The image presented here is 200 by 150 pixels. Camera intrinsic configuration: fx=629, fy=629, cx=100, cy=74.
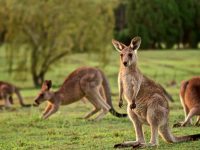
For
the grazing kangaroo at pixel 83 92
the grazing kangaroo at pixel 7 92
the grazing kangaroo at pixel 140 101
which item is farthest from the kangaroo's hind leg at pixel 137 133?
the grazing kangaroo at pixel 7 92

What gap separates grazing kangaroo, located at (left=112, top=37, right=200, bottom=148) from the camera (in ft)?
26.6

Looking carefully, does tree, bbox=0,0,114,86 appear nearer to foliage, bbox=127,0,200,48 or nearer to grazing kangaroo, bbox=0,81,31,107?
foliage, bbox=127,0,200,48

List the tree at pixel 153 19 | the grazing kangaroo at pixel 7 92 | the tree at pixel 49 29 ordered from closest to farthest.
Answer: the grazing kangaroo at pixel 7 92 → the tree at pixel 49 29 → the tree at pixel 153 19

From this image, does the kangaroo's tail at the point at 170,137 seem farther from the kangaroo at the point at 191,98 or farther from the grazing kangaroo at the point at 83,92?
the grazing kangaroo at the point at 83,92

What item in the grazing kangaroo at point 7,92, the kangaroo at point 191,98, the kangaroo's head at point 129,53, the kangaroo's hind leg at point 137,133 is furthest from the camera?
the grazing kangaroo at point 7,92

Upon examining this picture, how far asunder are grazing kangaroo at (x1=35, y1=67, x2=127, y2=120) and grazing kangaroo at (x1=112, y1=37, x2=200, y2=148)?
4.76 m

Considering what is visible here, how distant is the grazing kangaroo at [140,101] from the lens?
8.12 meters

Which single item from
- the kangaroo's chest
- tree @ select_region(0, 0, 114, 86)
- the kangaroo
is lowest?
the kangaroo

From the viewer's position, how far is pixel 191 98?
10727mm

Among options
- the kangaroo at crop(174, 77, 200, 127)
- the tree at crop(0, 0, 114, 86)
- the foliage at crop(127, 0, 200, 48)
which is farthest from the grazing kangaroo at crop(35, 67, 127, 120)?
the tree at crop(0, 0, 114, 86)

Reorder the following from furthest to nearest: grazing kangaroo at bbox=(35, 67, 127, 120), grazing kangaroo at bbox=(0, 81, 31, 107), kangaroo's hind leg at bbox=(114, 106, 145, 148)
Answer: grazing kangaroo at bbox=(0, 81, 31, 107)
grazing kangaroo at bbox=(35, 67, 127, 120)
kangaroo's hind leg at bbox=(114, 106, 145, 148)

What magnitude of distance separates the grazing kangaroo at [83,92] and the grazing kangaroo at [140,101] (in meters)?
4.76

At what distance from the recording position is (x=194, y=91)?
10.7 meters

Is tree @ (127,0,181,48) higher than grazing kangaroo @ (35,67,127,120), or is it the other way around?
tree @ (127,0,181,48)
